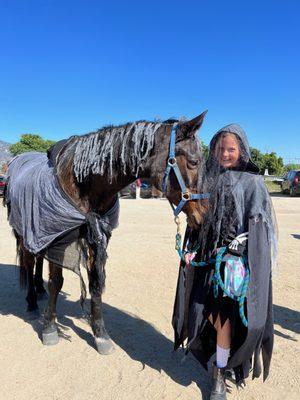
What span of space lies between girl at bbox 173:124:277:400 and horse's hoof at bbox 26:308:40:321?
6.46 ft

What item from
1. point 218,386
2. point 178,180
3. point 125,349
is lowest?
point 125,349

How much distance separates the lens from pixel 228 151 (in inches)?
83.7

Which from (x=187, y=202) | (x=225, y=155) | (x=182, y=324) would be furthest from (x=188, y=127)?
(x=182, y=324)

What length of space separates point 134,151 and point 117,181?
0.30 m

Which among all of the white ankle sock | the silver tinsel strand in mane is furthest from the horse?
the white ankle sock

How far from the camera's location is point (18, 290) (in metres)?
4.41

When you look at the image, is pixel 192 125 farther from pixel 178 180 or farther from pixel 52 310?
pixel 52 310

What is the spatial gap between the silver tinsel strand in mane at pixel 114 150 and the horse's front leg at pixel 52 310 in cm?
96

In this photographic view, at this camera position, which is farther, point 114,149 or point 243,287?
point 114,149

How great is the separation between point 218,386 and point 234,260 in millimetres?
887

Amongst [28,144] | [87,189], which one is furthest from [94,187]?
[28,144]

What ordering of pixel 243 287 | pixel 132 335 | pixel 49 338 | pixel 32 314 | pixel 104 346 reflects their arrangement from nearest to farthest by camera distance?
1. pixel 243 287
2. pixel 104 346
3. pixel 49 338
4. pixel 132 335
5. pixel 32 314

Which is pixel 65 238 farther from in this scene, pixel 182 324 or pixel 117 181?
pixel 182 324

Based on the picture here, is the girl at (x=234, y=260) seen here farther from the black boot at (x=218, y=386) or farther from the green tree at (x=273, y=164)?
the green tree at (x=273, y=164)
